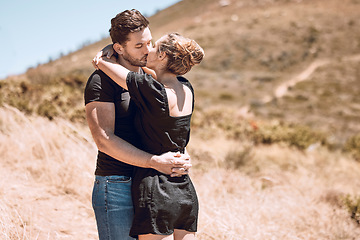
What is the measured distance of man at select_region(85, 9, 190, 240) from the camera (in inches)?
80.3

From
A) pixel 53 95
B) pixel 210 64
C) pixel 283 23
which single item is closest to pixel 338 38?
pixel 283 23

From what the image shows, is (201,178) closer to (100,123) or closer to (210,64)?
(100,123)

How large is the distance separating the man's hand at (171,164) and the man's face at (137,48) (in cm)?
64

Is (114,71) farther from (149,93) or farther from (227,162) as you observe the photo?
(227,162)

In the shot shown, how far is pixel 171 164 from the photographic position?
2064 millimetres

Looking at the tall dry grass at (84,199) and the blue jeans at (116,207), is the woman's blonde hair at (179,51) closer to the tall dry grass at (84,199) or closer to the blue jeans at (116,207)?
the blue jeans at (116,207)

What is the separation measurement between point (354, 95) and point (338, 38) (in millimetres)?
21028

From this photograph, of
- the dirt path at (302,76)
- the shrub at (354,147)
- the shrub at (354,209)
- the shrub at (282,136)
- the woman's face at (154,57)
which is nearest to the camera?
the woman's face at (154,57)

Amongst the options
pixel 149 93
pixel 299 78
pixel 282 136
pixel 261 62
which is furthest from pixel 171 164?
pixel 261 62

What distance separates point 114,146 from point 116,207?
0.38 meters

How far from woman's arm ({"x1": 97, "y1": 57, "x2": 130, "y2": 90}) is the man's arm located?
152 mm

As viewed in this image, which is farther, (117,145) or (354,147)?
(354,147)

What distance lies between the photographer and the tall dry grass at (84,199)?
13.0 ft

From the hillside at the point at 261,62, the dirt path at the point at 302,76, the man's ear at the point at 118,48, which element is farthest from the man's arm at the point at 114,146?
the dirt path at the point at 302,76
